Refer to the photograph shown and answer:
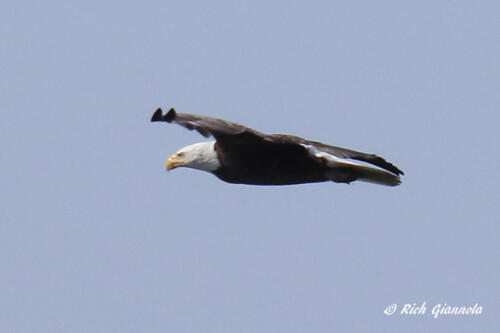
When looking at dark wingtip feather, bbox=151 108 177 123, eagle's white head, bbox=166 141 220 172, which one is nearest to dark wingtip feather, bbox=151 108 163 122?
dark wingtip feather, bbox=151 108 177 123

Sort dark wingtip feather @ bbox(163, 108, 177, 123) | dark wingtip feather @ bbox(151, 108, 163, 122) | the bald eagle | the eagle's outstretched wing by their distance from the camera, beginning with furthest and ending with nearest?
the bald eagle < the eagle's outstretched wing < dark wingtip feather @ bbox(163, 108, 177, 123) < dark wingtip feather @ bbox(151, 108, 163, 122)

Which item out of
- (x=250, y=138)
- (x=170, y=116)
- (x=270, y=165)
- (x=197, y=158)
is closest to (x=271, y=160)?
(x=270, y=165)

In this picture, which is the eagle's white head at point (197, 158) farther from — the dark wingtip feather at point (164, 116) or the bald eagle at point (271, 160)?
the dark wingtip feather at point (164, 116)

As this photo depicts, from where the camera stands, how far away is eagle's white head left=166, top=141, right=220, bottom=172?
684 inches

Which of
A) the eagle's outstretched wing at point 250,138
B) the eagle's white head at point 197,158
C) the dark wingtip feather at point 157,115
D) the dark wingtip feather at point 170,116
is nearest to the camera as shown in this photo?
the dark wingtip feather at point 157,115

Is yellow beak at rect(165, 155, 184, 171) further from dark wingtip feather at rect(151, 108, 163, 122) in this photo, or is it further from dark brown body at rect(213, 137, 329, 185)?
dark wingtip feather at rect(151, 108, 163, 122)

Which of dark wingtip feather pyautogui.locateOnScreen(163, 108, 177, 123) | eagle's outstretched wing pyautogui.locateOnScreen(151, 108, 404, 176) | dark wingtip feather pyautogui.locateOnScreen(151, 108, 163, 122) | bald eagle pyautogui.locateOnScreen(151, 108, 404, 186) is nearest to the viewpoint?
dark wingtip feather pyautogui.locateOnScreen(151, 108, 163, 122)

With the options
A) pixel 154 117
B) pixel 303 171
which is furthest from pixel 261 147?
pixel 154 117

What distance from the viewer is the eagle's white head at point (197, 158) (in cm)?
1738

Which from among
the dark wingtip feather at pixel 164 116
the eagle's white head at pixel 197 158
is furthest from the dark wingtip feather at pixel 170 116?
the eagle's white head at pixel 197 158

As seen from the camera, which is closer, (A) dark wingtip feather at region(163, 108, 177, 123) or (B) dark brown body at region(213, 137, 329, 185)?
(A) dark wingtip feather at region(163, 108, 177, 123)

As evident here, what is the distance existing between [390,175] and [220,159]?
2.06m

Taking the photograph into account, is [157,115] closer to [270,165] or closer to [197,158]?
[270,165]

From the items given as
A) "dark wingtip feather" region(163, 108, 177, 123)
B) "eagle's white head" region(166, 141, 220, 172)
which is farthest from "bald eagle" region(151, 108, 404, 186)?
"dark wingtip feather" region(163, 108, 177, 123)
